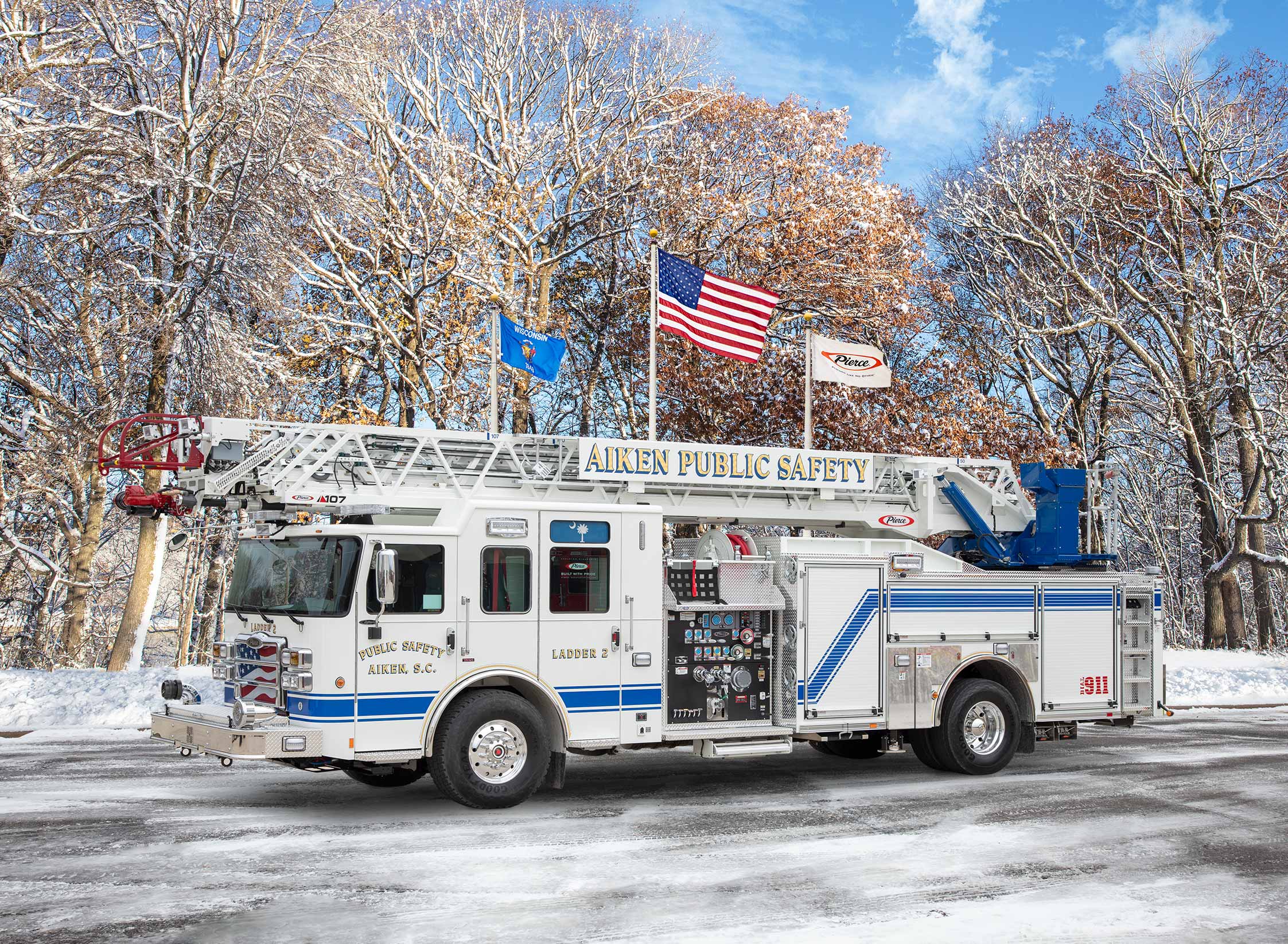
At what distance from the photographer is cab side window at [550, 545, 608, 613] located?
10414mm

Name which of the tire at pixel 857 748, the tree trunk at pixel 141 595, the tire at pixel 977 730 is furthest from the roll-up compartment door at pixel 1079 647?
the tree trunk at pixel 141 595

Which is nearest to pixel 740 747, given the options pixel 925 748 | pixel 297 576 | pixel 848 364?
pixel 925 748

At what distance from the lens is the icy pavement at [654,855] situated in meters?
6.81

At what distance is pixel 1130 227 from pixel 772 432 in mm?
12606

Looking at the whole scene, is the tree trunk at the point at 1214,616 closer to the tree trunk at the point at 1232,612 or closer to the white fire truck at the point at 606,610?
the tree trunk at the point at 1232,612

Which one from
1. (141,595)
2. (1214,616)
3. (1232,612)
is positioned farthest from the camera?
(1232,612)

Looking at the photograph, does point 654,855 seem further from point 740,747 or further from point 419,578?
point 419,578

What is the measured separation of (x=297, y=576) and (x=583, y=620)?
2459 millimetres

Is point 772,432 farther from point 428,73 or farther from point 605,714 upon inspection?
point 605,714

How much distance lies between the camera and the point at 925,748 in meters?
12.6

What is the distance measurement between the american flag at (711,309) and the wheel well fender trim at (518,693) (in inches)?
287

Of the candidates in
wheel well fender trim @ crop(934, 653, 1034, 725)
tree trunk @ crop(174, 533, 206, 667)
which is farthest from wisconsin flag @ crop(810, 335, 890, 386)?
tree trunk @ crop(174, 533, 206, 667)

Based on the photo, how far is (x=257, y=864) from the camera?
26.6 feet

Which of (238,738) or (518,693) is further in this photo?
(518,693)
